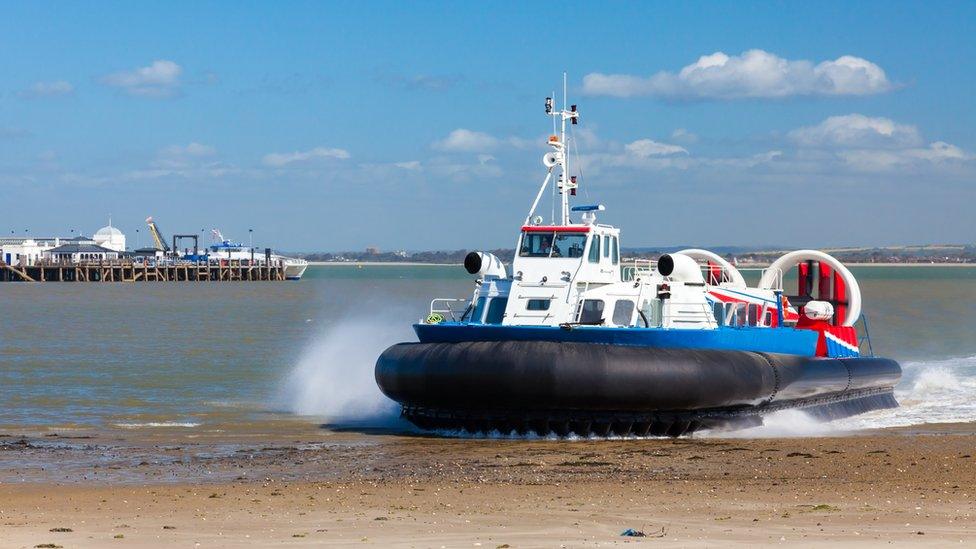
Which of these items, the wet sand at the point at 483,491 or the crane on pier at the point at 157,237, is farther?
the crane on pier at the point at 157,237

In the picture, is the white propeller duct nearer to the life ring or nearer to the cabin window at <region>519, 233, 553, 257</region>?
the life ring

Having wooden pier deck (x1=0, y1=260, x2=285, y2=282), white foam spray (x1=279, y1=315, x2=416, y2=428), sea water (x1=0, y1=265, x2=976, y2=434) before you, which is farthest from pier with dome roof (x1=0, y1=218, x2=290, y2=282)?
white foam spray (x1=279, y1=315, x2=416, y2=428)

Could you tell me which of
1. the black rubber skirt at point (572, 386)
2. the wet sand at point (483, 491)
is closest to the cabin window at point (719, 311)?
the black rubber skirt at point (572, 386)

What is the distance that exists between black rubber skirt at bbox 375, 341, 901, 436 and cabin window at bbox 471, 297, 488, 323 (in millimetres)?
917

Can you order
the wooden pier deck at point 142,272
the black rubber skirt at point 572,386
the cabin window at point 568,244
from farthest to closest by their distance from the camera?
the wooden pier deck at point 142,272
the cabin window at point 568,244
the black rubber skirt at point 572,386

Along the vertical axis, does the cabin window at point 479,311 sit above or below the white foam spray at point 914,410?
above

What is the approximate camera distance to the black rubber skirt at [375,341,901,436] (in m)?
13.2

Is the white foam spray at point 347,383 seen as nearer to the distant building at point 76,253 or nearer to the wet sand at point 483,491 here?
the wet sand at point 483,491

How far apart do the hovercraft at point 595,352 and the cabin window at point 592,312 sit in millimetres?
12

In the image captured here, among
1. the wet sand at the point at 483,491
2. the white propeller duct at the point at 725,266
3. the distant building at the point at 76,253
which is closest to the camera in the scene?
the wet sand at the point at 483,491

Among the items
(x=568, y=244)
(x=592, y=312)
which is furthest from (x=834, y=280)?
(x=592, y=312)

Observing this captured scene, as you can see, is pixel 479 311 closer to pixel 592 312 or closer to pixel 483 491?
pixel 592 312

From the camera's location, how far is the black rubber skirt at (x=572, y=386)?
521 inches

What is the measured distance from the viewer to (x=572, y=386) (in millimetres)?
13172
